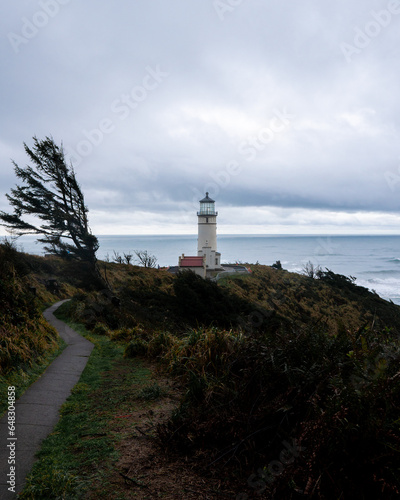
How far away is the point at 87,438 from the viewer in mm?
3549

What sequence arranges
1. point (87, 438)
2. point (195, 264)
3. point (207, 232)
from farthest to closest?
point (207, 232) < point (195, 264) < point (87, 438)

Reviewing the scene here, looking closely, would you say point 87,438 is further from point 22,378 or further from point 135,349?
point 135,349

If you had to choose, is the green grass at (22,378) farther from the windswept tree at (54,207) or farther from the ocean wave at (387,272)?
the ocean wave at (387,272)

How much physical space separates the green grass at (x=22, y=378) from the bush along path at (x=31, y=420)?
77mm

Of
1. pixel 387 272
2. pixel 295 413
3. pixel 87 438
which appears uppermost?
pixel 295 413

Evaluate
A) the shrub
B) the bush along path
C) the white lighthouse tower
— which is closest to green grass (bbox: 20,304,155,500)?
the bush along path

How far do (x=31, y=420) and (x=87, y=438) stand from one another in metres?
0.77

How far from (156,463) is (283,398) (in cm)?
125

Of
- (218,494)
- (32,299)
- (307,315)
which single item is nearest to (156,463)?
(218,494)

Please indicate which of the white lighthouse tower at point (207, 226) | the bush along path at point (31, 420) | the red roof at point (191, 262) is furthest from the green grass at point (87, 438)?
the white lighthouse tower at point (207, 226)

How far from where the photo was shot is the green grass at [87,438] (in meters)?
2.68

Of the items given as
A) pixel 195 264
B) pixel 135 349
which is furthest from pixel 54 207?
pixel 195 264

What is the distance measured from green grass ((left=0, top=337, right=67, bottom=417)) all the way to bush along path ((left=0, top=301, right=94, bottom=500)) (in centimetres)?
8

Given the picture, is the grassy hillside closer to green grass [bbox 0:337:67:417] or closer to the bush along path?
the bush along path
